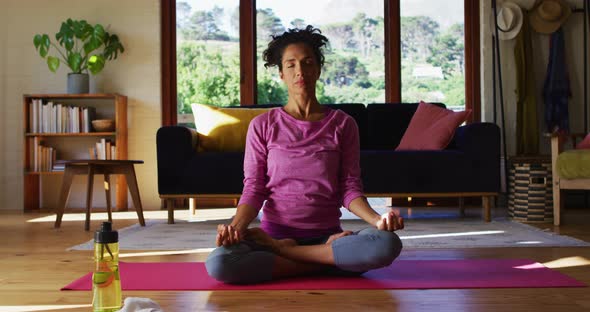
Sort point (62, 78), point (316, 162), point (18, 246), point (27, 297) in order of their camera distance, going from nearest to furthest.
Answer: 1. point (27, 297)
2. point (316, 162)
3. point (18, 246)
4. point (62, 78)

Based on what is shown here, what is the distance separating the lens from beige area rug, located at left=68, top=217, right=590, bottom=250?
328cm

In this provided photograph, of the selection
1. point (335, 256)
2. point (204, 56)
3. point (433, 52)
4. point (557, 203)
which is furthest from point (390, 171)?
point (204, 56)

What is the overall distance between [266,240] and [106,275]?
60 cm

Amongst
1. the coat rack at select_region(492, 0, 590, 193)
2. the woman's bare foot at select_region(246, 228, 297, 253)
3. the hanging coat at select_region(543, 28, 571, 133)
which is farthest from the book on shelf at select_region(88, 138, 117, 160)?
the woman's bare foot at select_region(246, 228, 297, 253)

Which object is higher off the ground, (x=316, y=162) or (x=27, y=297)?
(x=316, y=162)

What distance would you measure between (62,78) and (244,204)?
4.37 metres

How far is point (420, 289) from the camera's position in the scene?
2088 millimetres

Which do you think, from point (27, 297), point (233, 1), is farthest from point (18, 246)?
point (233, 1)

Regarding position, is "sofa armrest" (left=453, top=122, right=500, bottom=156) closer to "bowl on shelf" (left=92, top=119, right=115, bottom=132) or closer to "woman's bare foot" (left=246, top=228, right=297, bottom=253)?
"woman's bare foot" (left=246, top=228, right=297, bottom=253)

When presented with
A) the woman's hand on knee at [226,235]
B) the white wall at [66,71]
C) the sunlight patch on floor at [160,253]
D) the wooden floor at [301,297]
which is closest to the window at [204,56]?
the white wall at [66,71]

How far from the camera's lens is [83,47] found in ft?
18.7

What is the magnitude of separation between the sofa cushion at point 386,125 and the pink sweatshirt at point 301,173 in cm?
277

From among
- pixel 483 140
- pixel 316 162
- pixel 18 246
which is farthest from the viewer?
pixel 483 140

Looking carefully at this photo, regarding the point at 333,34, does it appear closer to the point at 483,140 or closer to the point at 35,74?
the point at 483,140
